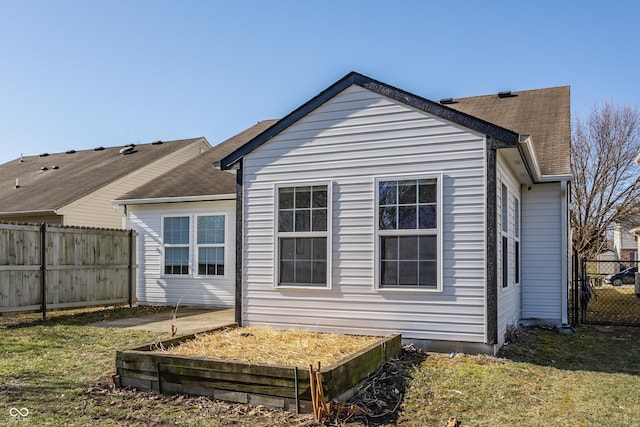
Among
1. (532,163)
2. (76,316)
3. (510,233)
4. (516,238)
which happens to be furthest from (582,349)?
(76,316)

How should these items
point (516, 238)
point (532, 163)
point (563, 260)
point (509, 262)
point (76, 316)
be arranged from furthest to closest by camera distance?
point (76, 316) → point (563, 260) → point (516, 238) → point (509, 262) → point (532, 163)

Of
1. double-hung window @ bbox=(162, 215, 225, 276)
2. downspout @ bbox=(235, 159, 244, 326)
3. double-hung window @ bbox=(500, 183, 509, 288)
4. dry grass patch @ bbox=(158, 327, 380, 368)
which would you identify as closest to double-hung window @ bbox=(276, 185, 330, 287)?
downspout @ bbox=(235, 159, 244, 326)

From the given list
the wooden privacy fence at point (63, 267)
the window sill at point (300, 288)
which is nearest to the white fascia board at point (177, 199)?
the wooden privacy fence at point (63, 267)

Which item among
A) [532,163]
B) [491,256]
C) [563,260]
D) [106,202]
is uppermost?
[532,163]

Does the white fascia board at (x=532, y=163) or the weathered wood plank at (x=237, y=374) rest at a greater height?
the white fascia board at (x=532, y=163)

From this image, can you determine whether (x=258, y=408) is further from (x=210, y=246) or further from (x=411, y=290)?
(x=210, y=246)

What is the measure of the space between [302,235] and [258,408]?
138 inches

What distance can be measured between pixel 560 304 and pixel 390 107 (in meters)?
5.57

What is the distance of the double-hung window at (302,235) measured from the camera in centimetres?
790

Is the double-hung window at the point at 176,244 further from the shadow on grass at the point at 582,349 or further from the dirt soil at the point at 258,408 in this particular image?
the shadow on grass at the point at 582,349

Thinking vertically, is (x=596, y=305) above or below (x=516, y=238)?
below

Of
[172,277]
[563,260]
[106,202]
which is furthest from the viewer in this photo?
[106,202]

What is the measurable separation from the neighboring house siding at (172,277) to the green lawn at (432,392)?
4.24 metres

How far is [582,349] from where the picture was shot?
8031 mm
